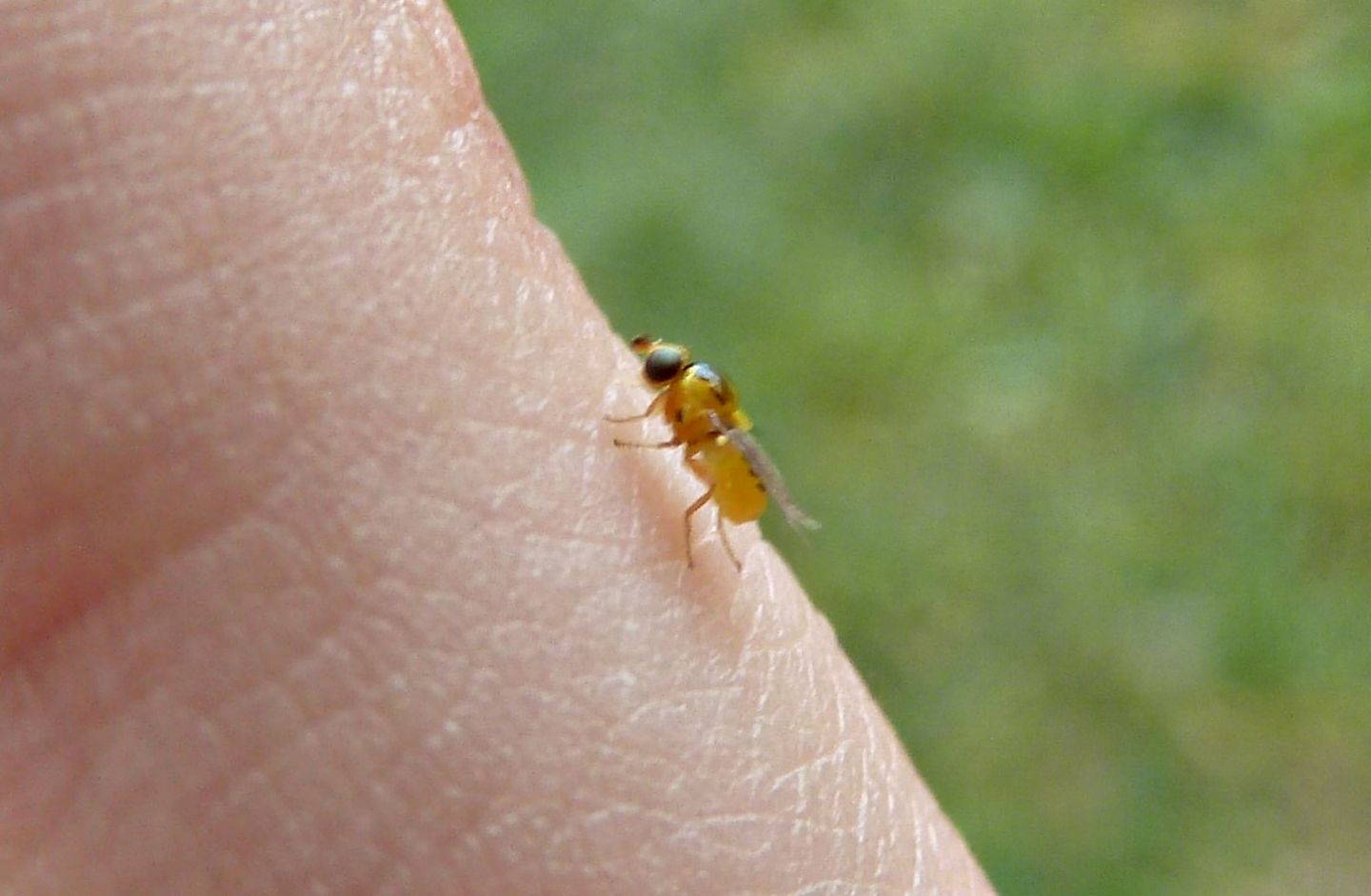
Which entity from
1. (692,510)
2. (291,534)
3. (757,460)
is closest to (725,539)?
(692,510)

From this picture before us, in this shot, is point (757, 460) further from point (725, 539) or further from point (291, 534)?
point (291, 534)

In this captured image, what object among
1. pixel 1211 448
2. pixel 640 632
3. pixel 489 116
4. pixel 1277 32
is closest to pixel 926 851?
pixel 640 632

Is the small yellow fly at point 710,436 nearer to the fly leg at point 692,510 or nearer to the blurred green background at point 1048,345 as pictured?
the fly leg at point 692,510

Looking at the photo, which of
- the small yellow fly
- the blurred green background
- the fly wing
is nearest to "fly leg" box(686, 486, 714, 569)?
the small yellow fly

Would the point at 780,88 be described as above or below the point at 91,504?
below

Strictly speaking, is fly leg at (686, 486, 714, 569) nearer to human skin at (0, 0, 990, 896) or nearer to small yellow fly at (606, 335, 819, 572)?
small yellow fly at (606, 335, 819, 572)

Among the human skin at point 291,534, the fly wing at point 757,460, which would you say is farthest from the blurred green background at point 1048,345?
the human skin at point 291,534

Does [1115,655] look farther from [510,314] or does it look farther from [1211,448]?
[510,314]
